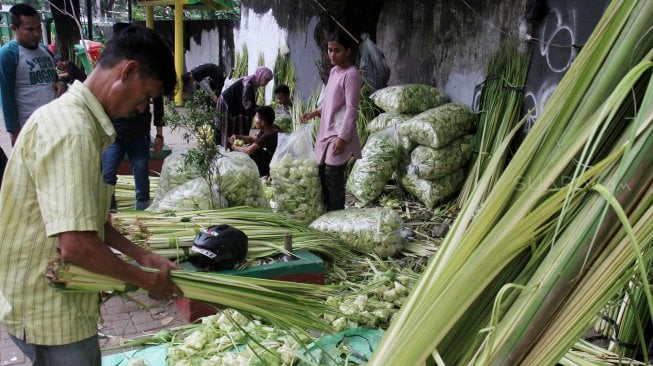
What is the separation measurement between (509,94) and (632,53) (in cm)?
370

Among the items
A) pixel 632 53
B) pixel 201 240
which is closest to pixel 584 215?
pixel 632 53

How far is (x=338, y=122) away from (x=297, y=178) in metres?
0.58

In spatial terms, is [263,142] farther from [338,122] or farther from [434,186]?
[434,186]

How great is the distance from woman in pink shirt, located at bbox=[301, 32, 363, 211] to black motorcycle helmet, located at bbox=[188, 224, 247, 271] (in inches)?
56.8

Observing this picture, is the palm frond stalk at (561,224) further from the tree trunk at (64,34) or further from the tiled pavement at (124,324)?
the tree trunk at (64,34)

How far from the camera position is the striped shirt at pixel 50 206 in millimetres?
1330

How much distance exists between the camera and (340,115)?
429 centimetres

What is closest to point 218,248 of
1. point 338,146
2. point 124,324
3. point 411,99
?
point 124,324

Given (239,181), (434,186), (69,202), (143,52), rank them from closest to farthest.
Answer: (69,202) < (143,52) < (239,181) < (434,186)

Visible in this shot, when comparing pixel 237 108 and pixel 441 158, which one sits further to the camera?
pixel 237 108

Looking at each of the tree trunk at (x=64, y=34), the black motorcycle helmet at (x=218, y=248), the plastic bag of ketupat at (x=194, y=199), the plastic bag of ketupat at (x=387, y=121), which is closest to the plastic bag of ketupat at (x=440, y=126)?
the plastic bag of ketupat at (x=387, y=121)

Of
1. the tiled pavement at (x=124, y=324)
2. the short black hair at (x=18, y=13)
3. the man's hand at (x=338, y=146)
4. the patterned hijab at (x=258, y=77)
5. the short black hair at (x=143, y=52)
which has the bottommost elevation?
the tiled pavement at (x=124, y=324)

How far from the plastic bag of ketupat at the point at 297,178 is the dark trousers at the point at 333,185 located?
→ 0.07 meters

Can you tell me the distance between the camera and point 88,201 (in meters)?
1.35
